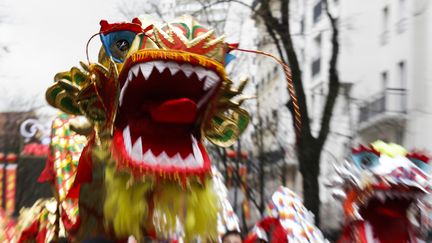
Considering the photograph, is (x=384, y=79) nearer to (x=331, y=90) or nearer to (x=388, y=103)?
(x=388, y=103)

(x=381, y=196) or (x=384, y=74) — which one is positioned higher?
(x=381, y=196)

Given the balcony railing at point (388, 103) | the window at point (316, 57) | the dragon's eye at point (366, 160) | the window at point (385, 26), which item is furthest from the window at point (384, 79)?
the dragon's eye at point (366, 160)

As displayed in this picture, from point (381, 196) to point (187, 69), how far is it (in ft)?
6.14

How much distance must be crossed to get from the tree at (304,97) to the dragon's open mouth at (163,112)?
685cm

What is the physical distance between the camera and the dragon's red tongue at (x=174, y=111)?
3.84 m

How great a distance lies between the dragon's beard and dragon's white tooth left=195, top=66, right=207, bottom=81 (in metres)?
0.52

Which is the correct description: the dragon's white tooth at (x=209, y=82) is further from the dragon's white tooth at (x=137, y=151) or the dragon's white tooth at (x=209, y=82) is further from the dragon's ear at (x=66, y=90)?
the dragon's ear at (x=66, y=90)

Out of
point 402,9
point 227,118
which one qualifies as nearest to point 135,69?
point 227,118

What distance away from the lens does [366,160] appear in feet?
17.3

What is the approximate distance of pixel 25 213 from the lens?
5.77 metres

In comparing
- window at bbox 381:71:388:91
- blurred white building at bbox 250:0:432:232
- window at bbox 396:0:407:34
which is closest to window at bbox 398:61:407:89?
blurred white building at bbox 250:0:432:232

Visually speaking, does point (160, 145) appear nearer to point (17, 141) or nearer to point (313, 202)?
point (313, 202)

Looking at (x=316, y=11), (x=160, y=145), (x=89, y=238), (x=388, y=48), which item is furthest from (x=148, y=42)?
(x=316, y=11)

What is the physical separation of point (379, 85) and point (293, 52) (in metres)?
12.3
